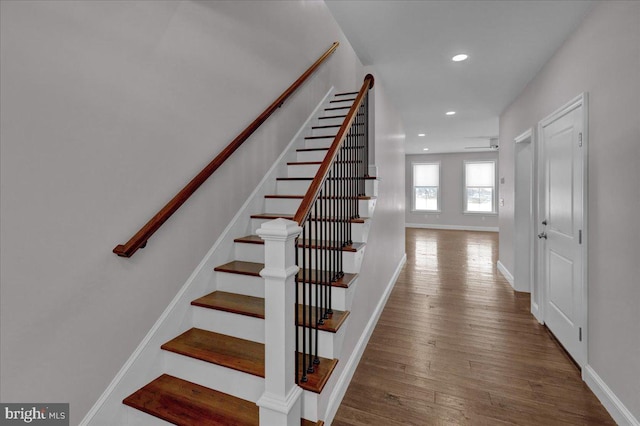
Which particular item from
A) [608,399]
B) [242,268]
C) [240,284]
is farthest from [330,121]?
[608,399]

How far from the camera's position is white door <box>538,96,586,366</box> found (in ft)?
8.05

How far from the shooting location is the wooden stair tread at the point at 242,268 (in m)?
2.15

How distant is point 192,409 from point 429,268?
478 cm

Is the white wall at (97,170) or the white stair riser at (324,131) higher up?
the white stair riser at (324,131)

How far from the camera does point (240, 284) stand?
219cm

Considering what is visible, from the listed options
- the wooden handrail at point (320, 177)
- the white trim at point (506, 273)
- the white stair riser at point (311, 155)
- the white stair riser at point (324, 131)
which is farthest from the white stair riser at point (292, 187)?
the white trim at point (506, 273)

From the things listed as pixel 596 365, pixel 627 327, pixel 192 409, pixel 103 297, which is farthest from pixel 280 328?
pixel 596 365

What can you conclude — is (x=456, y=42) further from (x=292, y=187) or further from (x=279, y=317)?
(x=279, y=317)

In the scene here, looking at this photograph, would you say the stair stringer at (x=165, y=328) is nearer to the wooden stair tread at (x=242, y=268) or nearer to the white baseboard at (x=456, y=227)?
the wooden stair tread at (x=242, y=268)

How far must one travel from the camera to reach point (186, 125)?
6.79 feet

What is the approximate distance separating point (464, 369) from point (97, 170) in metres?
2.84

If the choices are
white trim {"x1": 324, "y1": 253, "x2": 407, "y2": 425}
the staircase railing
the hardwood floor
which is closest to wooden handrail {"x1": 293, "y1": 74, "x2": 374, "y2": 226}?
the staircase railing

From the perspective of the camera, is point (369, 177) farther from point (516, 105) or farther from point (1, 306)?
point (516, 105)

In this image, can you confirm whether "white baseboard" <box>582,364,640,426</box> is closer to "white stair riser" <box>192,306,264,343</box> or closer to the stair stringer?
"white stair riser" <box>192,306,264,343</box>
